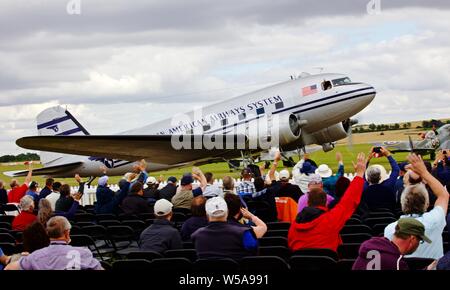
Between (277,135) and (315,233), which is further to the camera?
(277,135)

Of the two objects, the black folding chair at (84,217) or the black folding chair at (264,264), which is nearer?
the black folding chair at (264,264)

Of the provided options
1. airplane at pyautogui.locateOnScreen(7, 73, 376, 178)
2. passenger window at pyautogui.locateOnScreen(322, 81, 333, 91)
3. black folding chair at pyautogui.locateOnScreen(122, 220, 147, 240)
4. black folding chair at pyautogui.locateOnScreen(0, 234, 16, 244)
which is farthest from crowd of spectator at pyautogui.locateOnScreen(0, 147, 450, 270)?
passenger window at pyautogui.locateOnScreen(322, 81, 333, 91)

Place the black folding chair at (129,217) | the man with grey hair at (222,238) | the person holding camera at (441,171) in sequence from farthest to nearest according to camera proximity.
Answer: the person holding camera at (441,171), the black folding chair at (129,217), the man with grey hair at (222,238)

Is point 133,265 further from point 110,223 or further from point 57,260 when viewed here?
point 110,223

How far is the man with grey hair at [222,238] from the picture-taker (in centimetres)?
771

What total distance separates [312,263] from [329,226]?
165 cm

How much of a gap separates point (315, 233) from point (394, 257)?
8.45 feet

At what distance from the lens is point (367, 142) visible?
4906cm

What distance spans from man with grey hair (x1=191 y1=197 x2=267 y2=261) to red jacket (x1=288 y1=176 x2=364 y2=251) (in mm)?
784

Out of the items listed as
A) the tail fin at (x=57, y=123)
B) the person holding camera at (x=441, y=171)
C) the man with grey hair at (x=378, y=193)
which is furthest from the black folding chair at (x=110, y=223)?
the tail fin at (x=57, y=123)

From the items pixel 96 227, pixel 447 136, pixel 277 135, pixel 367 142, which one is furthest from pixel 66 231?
pixel 367 142

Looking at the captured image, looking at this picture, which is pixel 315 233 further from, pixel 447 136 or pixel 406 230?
pixel 447 136

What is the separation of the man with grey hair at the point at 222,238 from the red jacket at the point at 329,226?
78 cm

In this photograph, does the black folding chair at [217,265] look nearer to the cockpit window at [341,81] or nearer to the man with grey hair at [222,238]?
the man with grey hair at [222,238]
